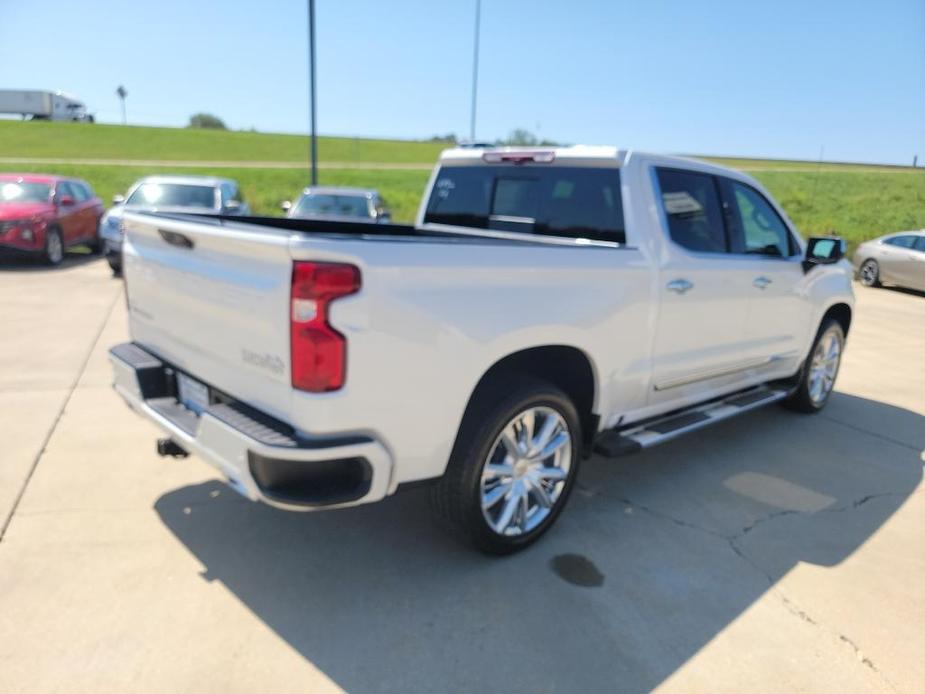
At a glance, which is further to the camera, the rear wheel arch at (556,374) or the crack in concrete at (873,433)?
the crack in concrete at (873,433)

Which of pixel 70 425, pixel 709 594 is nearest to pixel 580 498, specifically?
pixel 709 594

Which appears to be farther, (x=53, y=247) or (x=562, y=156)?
(x=53, y=247)

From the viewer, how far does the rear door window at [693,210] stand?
371 cm

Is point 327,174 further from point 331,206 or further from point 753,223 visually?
point 753,223

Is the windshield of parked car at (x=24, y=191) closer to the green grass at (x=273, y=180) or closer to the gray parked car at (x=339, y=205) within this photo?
the gray parked car at (x=339, y=205)

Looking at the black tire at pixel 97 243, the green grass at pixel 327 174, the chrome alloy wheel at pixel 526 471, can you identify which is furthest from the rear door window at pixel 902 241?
the black tire at pixel 97 243

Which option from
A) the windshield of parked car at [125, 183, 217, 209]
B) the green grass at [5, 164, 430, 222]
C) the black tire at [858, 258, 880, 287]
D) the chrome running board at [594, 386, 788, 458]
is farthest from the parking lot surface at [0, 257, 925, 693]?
the green grass at [5, 164, 430, 222]

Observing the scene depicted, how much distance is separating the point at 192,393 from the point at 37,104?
2797 inches

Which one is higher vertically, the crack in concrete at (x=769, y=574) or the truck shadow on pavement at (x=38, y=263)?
the crack in concrete at (x=769, y=574)

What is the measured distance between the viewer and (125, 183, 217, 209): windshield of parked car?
1102cm

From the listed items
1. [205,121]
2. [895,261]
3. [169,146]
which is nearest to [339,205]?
[895,261]

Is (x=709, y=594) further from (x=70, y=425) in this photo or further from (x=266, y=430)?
(x=70, y=425)

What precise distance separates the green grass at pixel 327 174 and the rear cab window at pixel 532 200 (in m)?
19.3

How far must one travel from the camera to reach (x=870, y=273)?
14.8 metres
